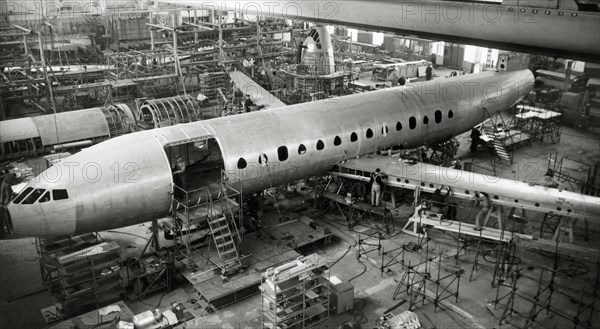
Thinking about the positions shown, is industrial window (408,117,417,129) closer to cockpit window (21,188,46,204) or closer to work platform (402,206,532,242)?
work platform (402,206,532,242)

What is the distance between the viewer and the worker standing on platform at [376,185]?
78.9 feet

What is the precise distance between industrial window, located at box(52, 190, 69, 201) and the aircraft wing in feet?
51.6

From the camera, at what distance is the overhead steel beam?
15016 mm

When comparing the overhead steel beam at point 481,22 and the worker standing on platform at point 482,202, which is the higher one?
the overhead steel beam at point 481,22

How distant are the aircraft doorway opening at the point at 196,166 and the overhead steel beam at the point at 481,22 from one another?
285 inches

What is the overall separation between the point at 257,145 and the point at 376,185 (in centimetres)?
543

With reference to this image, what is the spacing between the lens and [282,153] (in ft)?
74.8

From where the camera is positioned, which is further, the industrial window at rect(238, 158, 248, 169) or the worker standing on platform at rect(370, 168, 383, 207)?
the worker standing on platform at rect(370, 168, 383, 207)

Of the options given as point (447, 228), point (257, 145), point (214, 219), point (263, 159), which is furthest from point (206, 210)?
point (447, 228)

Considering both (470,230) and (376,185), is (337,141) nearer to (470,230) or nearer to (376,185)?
(376,185)

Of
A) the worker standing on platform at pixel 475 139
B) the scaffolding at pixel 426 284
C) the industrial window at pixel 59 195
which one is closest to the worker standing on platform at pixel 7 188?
the industrial window at pixel 59 195

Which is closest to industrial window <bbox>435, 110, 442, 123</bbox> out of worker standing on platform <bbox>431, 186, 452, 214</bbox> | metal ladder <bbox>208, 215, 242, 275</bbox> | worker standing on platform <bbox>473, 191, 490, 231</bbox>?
worker standing on platform <bbox>431, 186, 452, 214</bbox>

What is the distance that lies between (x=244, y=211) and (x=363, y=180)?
5346 millimetres

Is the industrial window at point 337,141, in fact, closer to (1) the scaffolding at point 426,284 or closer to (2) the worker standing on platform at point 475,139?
(1) the scaffolding at point 426,284
